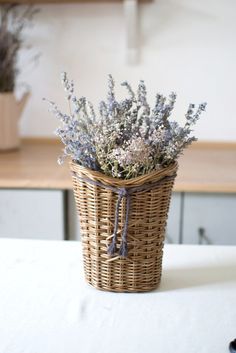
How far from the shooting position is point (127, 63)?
2.16m

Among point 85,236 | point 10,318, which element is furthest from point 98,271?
point 10,318

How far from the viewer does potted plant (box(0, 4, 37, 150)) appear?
6.63 feet

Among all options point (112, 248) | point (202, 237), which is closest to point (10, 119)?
point (202, 237)

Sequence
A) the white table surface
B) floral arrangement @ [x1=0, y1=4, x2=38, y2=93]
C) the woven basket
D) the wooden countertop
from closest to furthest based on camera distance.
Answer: the white table surface
the woven basket
the wooden countertop
floral arrangement @ [x1=0, y1=4, x2=38, y2=93]

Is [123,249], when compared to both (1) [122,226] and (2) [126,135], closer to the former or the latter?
(1) [122,226]

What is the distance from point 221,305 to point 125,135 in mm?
349

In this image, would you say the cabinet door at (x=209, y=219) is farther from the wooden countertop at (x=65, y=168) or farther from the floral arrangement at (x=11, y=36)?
the floral arrangement at (x=11, y=36)

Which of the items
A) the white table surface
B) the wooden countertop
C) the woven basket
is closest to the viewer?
the white table surface

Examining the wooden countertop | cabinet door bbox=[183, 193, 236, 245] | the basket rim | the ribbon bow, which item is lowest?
cabinet door bbox=[183, 193, 236, 245]

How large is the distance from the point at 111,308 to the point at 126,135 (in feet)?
1.00

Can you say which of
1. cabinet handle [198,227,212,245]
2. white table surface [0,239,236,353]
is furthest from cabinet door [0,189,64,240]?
white table surface [0,239,236,353]

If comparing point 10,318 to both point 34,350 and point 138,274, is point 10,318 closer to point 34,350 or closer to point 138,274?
point 34,350

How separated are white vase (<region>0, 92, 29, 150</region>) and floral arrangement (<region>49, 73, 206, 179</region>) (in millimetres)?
1283

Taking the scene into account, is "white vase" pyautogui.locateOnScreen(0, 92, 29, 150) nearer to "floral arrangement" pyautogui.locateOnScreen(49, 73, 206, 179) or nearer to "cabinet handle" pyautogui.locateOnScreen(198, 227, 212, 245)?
"cabinet handle" pyautogui.locateOnScreen(198, 227, 212, 245)
